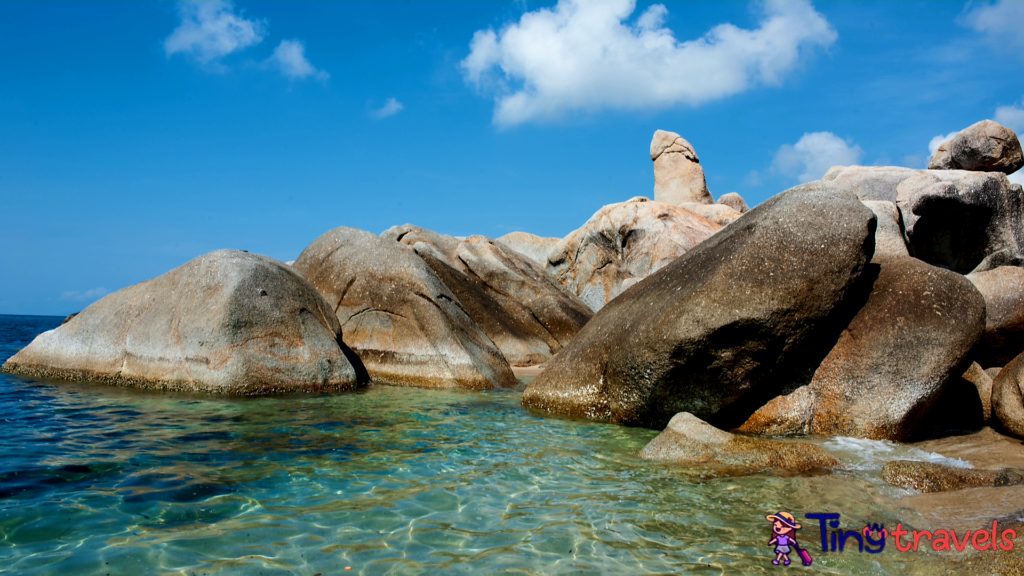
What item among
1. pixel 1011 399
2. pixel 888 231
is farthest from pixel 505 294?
pixel 1011 399

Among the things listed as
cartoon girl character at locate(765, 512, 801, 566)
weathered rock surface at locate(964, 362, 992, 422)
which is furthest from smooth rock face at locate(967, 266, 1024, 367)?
cartoon girl character at locate(765, 512, 801, 566)

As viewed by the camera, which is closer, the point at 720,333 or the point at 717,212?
the point at 720,333

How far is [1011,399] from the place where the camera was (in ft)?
21.5

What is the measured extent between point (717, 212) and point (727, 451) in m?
19.8

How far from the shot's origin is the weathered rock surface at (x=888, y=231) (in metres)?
9.20

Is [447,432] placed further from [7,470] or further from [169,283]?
[169,283]

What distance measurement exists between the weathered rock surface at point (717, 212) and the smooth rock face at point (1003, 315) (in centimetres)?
1479

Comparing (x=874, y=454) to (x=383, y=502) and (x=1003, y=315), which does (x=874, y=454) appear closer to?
(x=1003, y=315)

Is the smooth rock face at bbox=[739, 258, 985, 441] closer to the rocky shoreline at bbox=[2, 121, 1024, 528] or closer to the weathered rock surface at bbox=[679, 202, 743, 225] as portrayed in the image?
the rocky shoreline at bbox=[2, 121, 1024, 528]

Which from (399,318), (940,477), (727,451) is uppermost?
(399,318)

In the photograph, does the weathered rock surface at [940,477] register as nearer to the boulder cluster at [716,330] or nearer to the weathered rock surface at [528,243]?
the boulder cluster at [716,330]

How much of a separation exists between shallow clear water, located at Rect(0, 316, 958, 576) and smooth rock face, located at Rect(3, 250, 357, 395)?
196cm

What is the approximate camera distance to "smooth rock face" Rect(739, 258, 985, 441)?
628 centimetres

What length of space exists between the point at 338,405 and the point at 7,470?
3.80m
